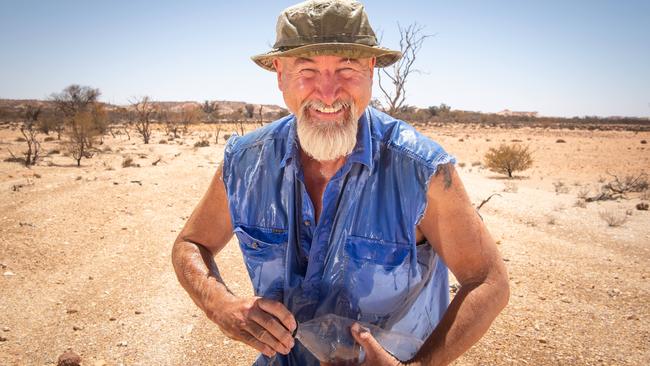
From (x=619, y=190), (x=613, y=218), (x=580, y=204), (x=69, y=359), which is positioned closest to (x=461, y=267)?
(x=69, y=359)

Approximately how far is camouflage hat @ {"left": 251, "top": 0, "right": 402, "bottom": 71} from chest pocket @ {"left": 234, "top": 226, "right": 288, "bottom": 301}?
0.71 metres

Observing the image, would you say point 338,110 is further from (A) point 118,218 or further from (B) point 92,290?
(A) point 118,218

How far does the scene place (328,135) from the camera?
1542 mm

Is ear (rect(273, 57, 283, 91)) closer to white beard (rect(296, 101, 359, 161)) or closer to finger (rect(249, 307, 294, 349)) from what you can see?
white beard (rect(296, 101, 359, 161))

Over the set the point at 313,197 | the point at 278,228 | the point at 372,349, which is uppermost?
the point at 313,197

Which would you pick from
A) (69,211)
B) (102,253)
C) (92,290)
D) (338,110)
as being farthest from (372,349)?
(69,211)

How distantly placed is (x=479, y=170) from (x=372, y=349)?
1407 cm

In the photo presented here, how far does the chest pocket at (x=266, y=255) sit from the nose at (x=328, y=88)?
0.55 m

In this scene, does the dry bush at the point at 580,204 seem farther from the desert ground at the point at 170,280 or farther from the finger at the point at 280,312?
the finger at the point at 280,312

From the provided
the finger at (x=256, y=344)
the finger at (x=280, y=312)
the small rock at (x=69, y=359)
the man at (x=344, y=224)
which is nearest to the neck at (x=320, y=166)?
the man at (x=344, y=224)

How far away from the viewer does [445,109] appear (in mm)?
58594

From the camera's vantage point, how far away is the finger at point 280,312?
1327 mm

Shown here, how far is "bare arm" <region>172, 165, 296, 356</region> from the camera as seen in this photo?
1340 millimetres

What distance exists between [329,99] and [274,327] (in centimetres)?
86
